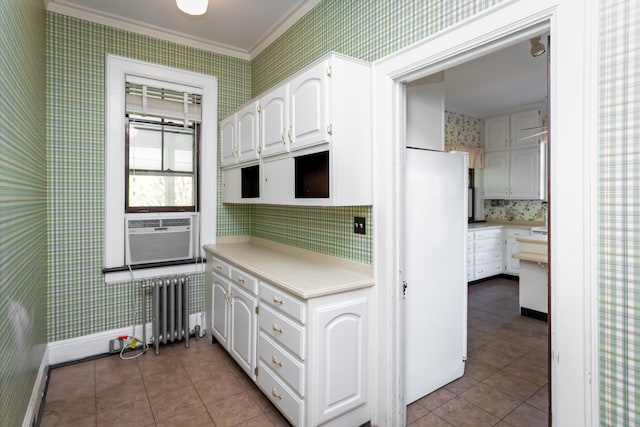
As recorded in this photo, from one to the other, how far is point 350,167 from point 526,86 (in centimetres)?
374

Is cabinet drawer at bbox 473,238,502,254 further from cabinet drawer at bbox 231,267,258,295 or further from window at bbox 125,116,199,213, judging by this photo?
window at bbox 125,116,199,213

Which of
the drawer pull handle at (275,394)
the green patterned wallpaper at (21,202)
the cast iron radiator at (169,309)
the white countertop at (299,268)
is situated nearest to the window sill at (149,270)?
the cast iron radiator at (169,309)

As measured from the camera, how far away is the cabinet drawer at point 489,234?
5134mm

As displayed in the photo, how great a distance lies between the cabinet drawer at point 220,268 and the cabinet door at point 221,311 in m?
0.05

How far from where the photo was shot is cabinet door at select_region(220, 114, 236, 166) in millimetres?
3027

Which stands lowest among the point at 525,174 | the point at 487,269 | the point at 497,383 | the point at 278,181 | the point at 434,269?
the point at 497,383

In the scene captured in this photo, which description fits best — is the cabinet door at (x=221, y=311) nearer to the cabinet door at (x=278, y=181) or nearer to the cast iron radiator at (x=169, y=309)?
the cast iron radiator at (x=169, y=309)

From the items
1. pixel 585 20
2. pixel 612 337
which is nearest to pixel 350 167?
pixel 585 20

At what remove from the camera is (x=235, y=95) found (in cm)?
355

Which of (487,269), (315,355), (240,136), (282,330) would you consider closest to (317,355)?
(315,355)

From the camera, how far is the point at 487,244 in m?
5.27

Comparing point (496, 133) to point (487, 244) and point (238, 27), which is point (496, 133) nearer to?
point (487, 244)

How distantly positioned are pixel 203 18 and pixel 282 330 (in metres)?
2.69

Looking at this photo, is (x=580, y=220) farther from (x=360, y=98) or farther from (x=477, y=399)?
(x=477, y=399)
